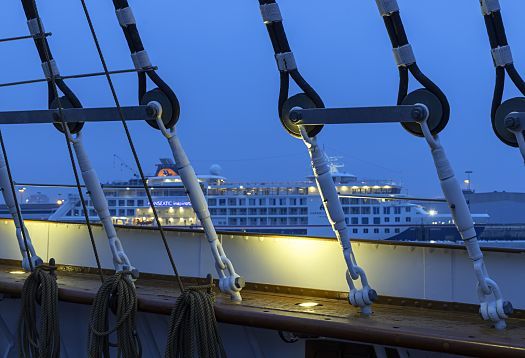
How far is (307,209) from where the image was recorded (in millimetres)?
29188

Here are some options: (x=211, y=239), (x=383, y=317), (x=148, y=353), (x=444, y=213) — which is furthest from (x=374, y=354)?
(x=444, y=213)

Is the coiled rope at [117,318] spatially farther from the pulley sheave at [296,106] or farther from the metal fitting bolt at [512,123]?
the metal fitting bolt at [512,123]

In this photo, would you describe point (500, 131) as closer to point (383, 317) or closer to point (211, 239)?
point (383, 317)

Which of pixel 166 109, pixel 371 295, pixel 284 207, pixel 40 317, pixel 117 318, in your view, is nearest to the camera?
pixel 371 295

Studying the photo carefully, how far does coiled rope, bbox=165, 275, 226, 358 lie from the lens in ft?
13.6

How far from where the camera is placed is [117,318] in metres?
4.45

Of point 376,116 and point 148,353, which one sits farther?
point 148,353

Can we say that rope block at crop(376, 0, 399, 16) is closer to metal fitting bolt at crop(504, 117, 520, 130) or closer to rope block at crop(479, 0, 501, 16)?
rope block at crop(479, 0, 501, 16)

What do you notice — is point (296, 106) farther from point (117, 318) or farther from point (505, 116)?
point (117, 318)

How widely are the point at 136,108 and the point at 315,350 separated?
5.18 feet

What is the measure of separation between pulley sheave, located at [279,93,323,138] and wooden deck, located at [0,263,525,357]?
0.88 metres

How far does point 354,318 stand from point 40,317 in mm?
1919

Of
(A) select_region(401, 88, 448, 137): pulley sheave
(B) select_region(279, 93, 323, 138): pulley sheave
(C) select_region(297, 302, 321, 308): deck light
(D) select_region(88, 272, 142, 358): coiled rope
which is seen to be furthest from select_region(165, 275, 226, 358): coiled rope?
(A) select_region(401, 88, 448, 137): pulley sheave

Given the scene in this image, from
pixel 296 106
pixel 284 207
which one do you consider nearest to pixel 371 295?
pixel 296 106
